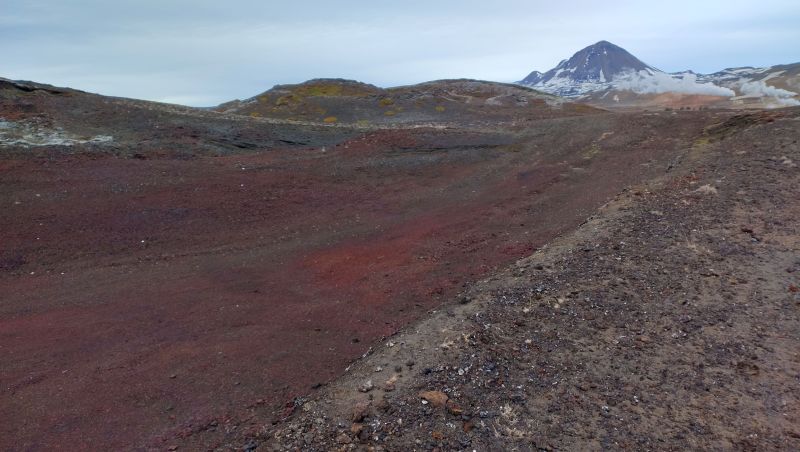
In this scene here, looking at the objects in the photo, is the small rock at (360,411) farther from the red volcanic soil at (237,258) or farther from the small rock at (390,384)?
the red volcanic soil at (237,258)

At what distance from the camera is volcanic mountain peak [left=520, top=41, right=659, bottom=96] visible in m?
105

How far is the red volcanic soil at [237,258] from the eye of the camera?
5.84m

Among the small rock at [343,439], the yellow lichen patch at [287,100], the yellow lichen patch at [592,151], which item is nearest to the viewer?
the small rock at [343,439]

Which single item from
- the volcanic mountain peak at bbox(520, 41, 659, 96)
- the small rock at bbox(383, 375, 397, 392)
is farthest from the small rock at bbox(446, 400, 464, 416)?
the volcanic mountain peak at bbox(520, 41, 659, 96)

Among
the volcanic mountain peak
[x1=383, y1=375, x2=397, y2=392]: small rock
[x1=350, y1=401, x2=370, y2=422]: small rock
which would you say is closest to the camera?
[x1=350, y1=401, x2=370, y2=422]: small rock

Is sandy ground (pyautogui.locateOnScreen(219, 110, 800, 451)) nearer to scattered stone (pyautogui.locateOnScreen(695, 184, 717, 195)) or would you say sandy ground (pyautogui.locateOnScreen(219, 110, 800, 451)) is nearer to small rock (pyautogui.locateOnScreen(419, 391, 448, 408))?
small rock (pyautogui.locateOnScreen(419, 391, 448, 408))

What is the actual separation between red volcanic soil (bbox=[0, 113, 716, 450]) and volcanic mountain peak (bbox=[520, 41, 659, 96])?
91205 mm

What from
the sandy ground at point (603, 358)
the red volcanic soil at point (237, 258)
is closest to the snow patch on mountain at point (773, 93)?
the red volcanic soil at point (237, 258)

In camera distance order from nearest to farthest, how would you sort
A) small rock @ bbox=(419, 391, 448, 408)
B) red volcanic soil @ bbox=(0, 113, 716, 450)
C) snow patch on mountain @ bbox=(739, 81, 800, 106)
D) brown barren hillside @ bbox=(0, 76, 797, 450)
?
small rock @ bbox=(419, 391, 448, 408) → brown barren hillside @ bbox=(0, 76, 797, 450) → red volcanic soil @ bbox=(0, 113, 716, 450) → snow patch on mountain @ bbox=(739, 81, 800, 106)

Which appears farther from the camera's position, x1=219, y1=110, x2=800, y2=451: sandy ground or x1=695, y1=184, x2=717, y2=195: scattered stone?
x1=695, y1=184, x2=717, y2=195: scattered stone

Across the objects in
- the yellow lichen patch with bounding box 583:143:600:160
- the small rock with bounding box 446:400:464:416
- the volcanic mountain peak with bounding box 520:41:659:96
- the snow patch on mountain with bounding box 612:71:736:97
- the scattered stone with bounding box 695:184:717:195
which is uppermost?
the volcanic mountain peak with bounding box 520:41:659:96

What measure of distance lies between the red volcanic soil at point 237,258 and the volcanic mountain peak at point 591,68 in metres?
91.2

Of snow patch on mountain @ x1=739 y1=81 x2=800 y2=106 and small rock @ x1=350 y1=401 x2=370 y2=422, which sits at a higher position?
snow patch on mountain @ x1=739 y1=81 x2=800 y2=106

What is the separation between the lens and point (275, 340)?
6.98 metres
